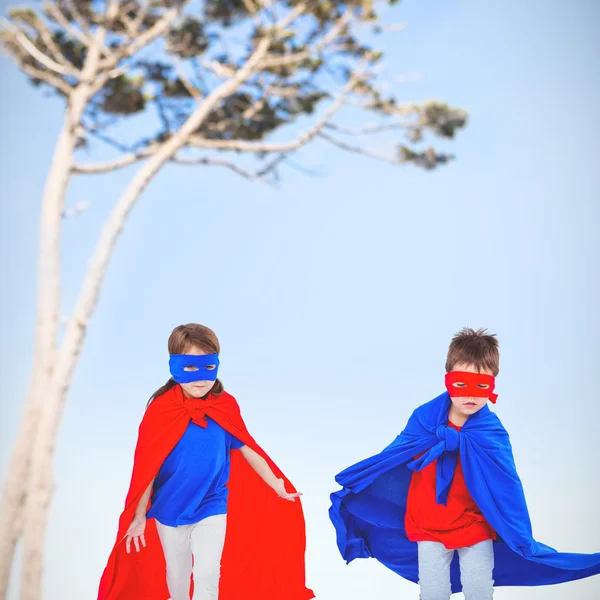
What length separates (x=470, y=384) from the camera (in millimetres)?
3787

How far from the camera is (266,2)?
8219 millimetres

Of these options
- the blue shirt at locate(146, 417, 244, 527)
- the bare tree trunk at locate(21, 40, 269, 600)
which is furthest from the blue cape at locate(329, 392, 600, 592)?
the bare tree trunk at locate(21, 40, 269, 600)

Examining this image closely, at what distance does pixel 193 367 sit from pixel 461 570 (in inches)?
60.8

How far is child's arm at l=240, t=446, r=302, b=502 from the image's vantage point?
4191mm

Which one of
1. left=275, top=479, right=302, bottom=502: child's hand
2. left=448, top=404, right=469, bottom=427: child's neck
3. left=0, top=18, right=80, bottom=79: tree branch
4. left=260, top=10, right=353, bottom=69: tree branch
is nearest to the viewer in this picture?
left=448, top=404, right=469, bottom=427: child's neck

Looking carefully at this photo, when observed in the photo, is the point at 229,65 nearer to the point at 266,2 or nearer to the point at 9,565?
the point at 266,2

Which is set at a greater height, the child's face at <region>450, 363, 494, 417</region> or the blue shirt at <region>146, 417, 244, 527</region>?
the child's face at <region>450, 363, 494, 417</region>

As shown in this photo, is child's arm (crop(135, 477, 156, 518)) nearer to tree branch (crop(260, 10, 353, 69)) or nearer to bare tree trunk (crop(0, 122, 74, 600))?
bare tree trunk (crop(0, 122, 74, 600))

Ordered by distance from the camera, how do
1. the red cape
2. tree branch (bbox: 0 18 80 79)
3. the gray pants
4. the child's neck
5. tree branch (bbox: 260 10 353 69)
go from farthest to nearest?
1. tree branch (bbox: 260 10 353 69)
2. tree branch (bbox: 0 18 80 79)
3. the red cape
4. the child's neck
5. the gray pants

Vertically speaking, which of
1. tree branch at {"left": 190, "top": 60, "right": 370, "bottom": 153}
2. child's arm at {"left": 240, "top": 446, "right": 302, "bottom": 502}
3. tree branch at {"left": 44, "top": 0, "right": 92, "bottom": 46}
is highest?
tree branch at {"left": 44, "top": 0, "right": 92, "bottom": 46}

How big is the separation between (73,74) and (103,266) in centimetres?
186

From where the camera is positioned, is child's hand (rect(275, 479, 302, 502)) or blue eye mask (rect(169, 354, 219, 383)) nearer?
blue eye mask (rect(169, 354, 219, 383))

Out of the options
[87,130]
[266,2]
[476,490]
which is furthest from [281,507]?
[266,2]

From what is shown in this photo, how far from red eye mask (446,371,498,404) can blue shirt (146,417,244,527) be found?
1154mm
